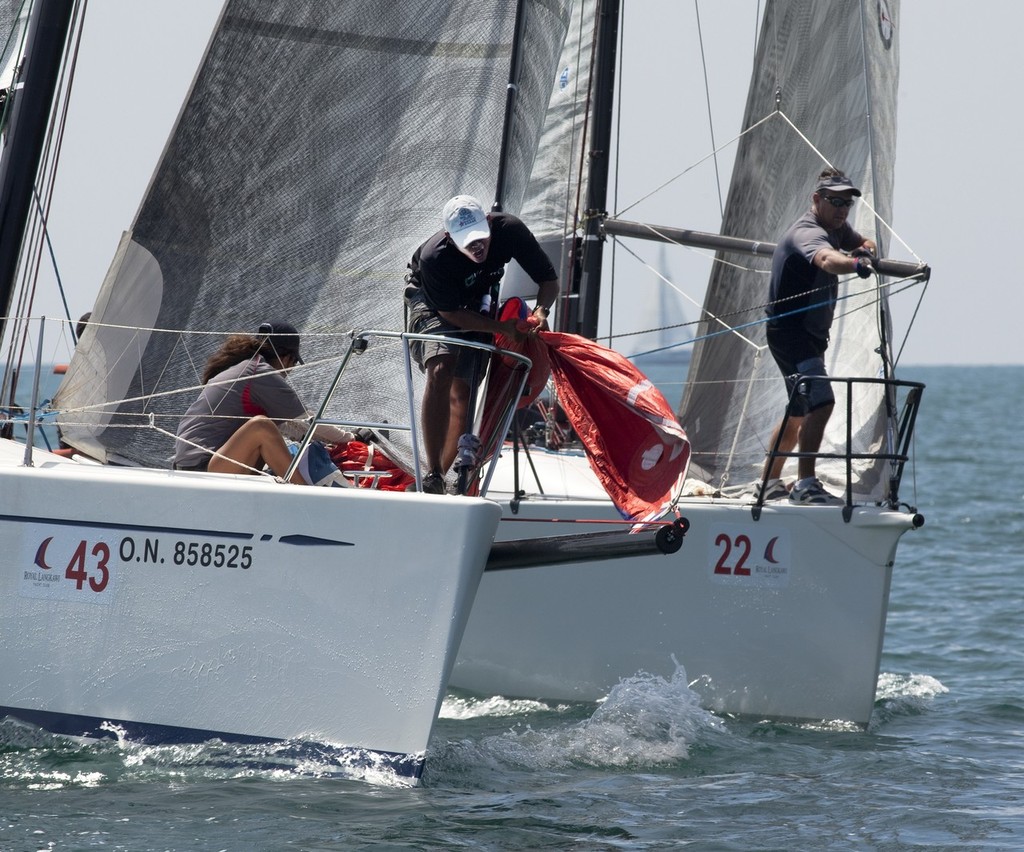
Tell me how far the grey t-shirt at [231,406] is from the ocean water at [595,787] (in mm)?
1386

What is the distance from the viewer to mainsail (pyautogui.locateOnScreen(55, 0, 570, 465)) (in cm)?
787

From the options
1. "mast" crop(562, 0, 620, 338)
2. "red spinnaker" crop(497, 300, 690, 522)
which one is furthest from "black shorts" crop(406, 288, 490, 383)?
"mast" crop(562, 0, 620, 338)

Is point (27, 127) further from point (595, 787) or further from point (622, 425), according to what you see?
point (595, 787)

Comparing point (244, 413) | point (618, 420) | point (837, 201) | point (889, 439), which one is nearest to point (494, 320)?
point (618, 420)

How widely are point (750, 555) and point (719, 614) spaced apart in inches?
14.5

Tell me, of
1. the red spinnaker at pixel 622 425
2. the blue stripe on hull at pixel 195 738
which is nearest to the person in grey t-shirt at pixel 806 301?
the red spinnaker at pixel 622 425

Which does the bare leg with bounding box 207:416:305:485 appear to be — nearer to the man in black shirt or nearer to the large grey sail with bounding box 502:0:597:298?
the man in black shirt

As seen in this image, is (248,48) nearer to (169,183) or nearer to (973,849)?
(169,183)

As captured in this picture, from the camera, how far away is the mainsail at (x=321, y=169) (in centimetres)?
787

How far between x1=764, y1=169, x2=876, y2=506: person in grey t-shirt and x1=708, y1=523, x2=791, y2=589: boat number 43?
0.77 feet

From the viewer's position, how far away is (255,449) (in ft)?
22.2

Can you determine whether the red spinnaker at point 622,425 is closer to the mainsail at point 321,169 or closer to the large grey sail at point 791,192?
the mainsail at point 321,169

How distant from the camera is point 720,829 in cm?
589

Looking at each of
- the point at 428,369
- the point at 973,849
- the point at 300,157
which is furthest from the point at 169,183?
the point at 973,849
